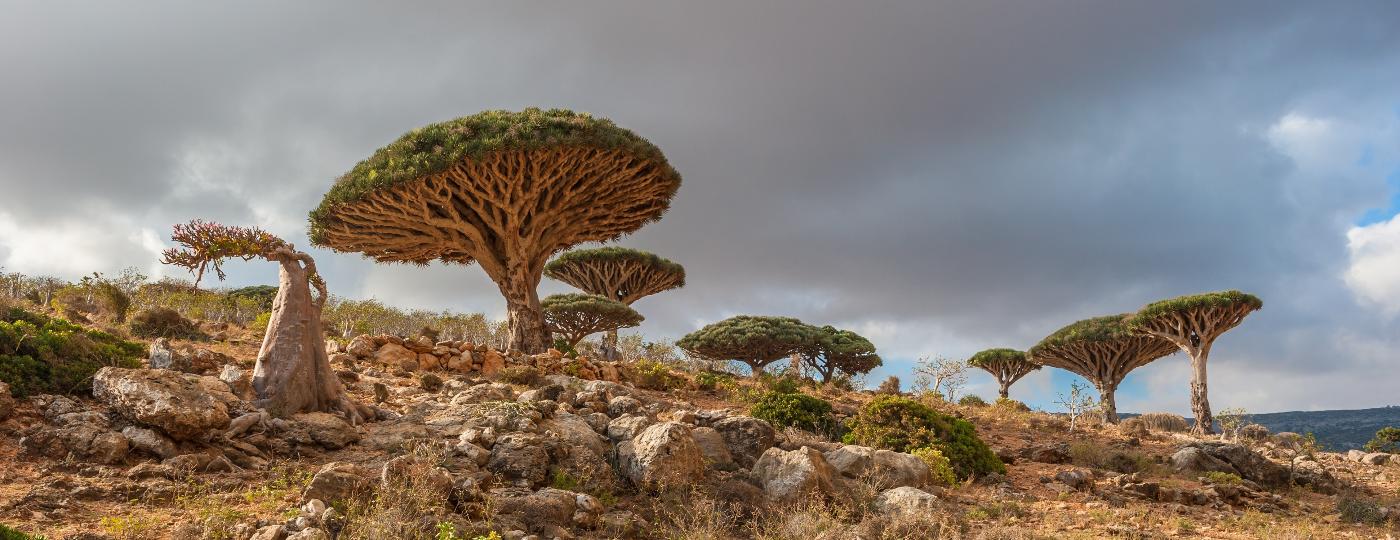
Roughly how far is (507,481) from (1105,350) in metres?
37.5

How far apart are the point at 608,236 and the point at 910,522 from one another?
15576mm

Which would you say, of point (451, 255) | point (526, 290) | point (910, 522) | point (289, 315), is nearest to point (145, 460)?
point (289, 315)

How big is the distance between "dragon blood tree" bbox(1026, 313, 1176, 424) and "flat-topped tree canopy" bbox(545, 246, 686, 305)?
20484 millimetres

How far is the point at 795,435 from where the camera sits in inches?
462

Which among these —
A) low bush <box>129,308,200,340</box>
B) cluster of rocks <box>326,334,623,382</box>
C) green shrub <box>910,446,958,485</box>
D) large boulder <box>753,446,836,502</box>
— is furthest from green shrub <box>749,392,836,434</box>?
low bush <box>129,308,200,340</box>

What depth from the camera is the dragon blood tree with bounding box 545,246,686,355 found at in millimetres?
38656

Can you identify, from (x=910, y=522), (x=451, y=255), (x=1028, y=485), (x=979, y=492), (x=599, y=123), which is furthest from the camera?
(x=451, y=255)

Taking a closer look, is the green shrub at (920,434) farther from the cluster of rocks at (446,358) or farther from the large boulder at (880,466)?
the cluster of rocks at (446,358)

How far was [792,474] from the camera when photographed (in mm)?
8570

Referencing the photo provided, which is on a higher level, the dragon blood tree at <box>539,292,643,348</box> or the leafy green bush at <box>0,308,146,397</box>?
the dragon blood tree at <box>539,292,643,348</box>

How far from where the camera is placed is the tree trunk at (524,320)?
1934 cm

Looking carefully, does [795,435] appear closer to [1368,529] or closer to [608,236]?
[1368,529]

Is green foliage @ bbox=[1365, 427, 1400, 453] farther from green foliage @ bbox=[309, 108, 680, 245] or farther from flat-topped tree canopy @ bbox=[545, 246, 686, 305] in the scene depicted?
flat-topped tree canopy @ bbox=[545, 246, 686, 305]

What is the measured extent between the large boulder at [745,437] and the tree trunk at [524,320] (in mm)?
9820
